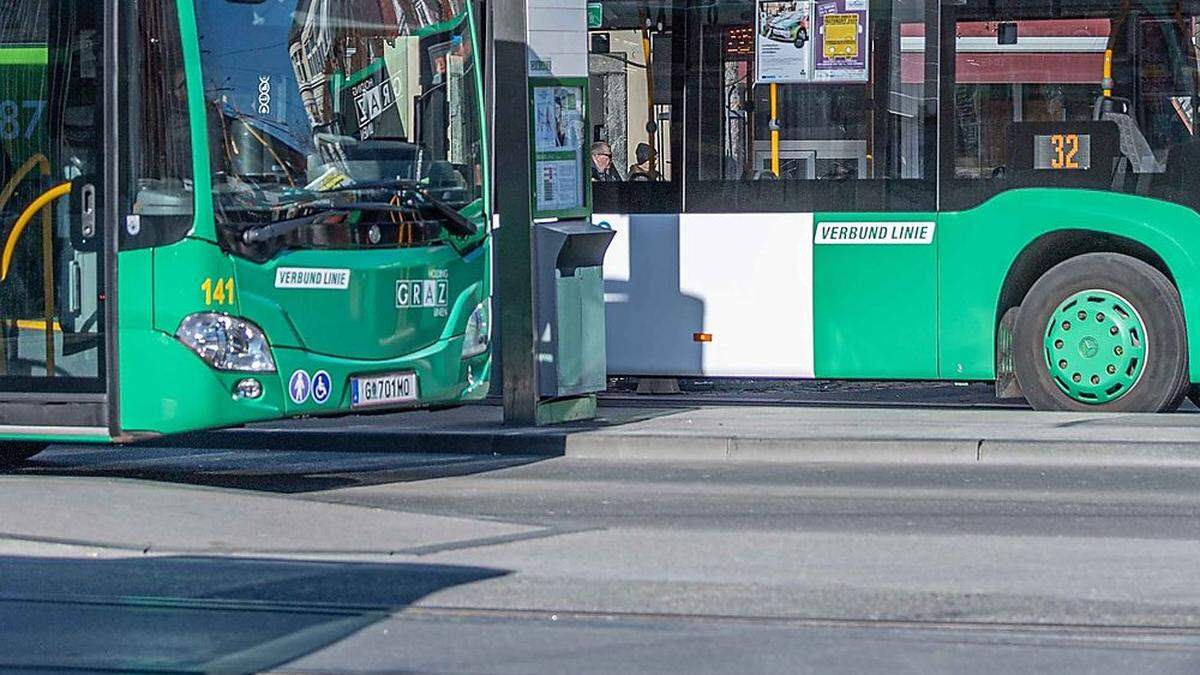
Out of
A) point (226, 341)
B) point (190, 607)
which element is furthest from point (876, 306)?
point (190, 607)

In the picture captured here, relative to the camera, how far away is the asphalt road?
671 centimetres

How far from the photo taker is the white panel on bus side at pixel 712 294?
13.6 m

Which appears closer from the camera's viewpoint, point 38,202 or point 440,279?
point 38,202

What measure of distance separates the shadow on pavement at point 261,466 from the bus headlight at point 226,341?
1062 millimetres

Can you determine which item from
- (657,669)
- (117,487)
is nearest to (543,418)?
(117,487)

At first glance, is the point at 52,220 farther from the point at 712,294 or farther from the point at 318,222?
the point at 712,294

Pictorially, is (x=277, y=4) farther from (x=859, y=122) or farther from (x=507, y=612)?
(x=859, y=122)

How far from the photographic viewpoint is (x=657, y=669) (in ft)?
21.0

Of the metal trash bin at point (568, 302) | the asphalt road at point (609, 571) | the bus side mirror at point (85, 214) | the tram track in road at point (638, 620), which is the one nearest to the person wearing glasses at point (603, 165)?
the metal trash bin at point (568, 302)

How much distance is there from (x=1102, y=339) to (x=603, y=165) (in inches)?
126

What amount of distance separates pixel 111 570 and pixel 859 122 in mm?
6571

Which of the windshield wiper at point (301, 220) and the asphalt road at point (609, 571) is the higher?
the windshield wiper at point (301, 220)

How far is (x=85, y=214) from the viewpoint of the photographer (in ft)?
32.4

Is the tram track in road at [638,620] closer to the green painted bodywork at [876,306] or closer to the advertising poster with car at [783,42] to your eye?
the green painted bodywork at [876,306]
